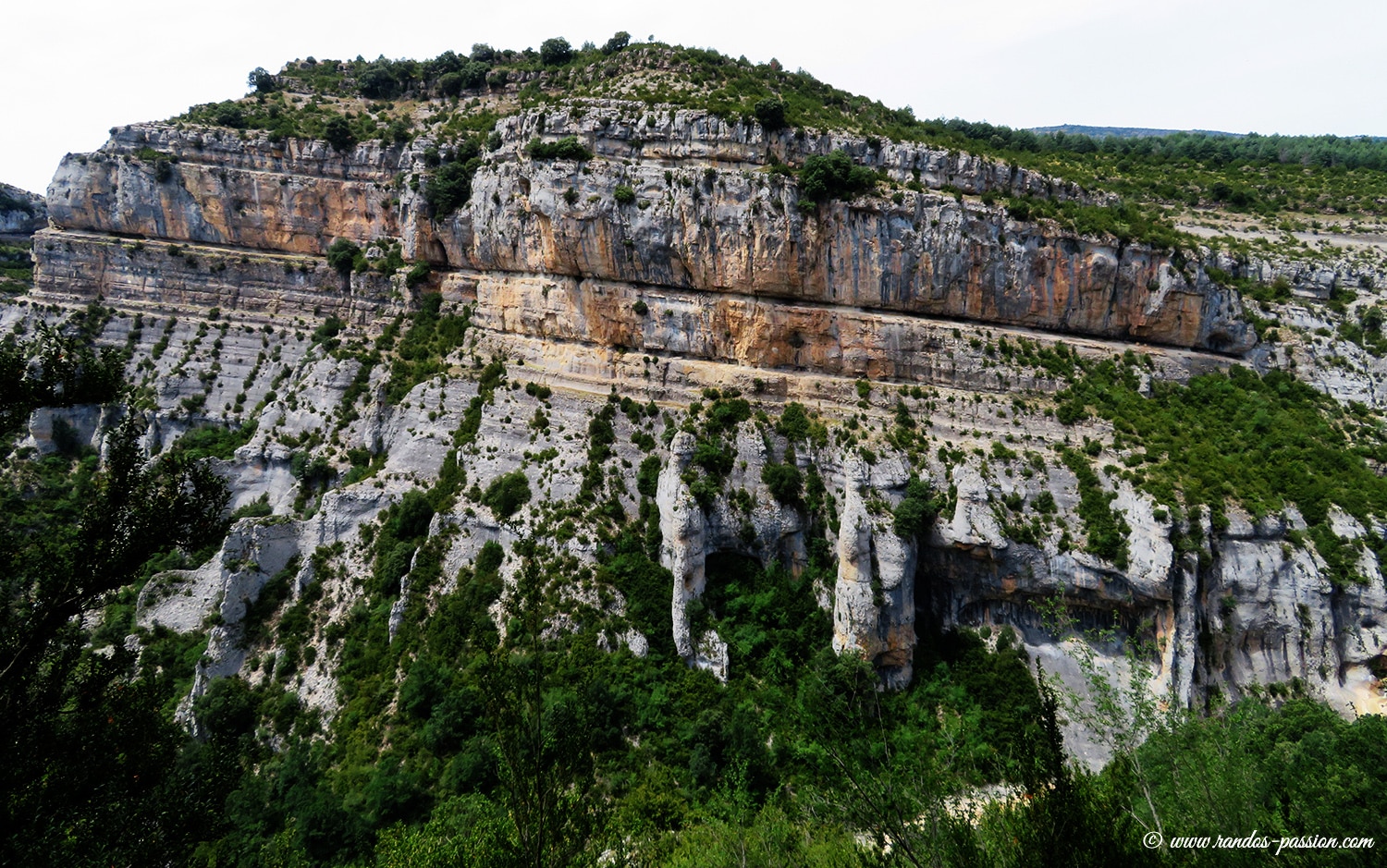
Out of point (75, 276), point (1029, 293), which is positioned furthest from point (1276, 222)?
point (75, 276)

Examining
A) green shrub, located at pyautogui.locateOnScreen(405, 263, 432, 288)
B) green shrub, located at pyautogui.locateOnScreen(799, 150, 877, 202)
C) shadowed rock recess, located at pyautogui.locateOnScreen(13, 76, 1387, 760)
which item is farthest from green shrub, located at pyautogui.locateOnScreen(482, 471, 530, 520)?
green shrub, located at pyautogui.locateOnScreen(799, 150, 877, 202)

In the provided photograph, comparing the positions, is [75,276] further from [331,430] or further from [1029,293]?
[1029,293]

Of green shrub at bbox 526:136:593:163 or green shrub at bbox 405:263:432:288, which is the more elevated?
green shrub at bbox 526:136:593:163

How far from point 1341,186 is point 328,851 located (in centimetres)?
7391

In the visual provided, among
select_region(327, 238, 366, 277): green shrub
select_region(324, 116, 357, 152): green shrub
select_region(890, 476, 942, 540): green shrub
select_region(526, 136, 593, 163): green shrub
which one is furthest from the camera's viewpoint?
select_region(324, 116, 357, 152): green shrub

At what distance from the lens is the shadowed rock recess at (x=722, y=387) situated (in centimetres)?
2800

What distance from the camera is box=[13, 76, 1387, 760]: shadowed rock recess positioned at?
28.0m

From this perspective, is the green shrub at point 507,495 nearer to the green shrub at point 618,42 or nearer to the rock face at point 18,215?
the green shrub at point 618,42

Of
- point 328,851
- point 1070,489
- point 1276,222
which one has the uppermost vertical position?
point 1276,222

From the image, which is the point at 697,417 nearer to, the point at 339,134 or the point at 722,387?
the point at 722,387

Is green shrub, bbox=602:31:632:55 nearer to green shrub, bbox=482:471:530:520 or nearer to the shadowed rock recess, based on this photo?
the shadowed rock recess

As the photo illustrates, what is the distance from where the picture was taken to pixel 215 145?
44.0 meters

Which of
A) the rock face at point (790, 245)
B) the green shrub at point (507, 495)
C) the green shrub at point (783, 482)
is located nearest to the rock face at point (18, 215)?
the rock face at point (790, 245)

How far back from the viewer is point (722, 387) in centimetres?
3472
